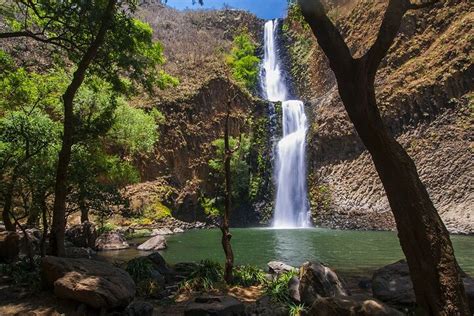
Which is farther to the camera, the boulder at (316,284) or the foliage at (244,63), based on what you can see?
the foliage at (244,63)

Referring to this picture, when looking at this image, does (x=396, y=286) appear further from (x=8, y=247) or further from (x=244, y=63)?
(x=244, y=63)

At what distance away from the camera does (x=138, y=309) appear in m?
8.01

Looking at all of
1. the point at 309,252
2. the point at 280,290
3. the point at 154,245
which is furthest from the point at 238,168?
the point at 280,290

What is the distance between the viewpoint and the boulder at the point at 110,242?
2231 cm

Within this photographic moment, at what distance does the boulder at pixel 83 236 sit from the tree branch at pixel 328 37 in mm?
19224

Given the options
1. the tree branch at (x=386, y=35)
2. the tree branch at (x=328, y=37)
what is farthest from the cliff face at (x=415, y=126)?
the tree branch at (x=328, y=37)

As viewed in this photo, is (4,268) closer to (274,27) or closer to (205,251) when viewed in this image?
(205,251)

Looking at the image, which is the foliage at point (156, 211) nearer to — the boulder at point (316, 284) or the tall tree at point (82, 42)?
the tall tree at point (82, 42)

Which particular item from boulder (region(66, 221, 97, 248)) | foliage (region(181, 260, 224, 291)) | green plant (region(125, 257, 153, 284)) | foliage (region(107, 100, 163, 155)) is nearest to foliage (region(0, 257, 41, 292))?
green plant (region(125, 257, 153, 284))

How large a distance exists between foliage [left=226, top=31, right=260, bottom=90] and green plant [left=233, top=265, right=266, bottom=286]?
4451 centimetres

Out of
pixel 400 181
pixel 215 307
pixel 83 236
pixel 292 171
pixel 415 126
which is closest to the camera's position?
pixel 400 181

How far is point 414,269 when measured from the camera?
18.1 feet

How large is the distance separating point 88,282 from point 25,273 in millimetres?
4327

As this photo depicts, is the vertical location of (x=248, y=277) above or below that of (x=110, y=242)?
below
